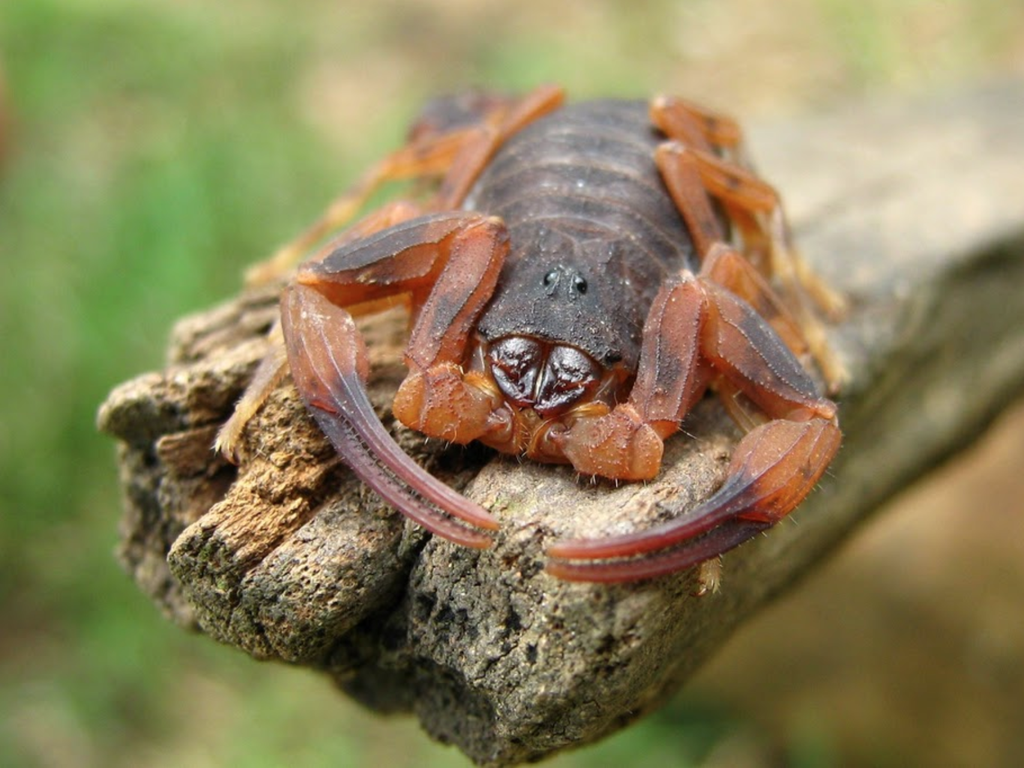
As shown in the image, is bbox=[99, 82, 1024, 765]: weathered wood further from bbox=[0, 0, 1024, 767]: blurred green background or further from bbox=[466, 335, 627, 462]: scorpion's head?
bbox=[0, 0, 1024, 767]: blurred green background

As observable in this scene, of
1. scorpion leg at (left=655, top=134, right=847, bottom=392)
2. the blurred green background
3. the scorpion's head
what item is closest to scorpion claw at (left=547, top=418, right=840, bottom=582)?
the scorpion's head

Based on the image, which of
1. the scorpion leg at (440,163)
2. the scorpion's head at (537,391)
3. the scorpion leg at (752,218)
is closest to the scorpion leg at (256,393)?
the scorpion's head at (537,391)

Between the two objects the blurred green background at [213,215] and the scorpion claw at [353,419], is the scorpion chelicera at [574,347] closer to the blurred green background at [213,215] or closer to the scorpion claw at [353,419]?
the scorpion claw at [353,419]

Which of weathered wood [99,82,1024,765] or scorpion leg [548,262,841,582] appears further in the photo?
weathered wood [99,82,1024,765]

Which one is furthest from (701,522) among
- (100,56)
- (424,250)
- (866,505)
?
(100,56)

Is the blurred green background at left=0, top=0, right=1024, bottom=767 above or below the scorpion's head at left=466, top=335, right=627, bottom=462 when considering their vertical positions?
below

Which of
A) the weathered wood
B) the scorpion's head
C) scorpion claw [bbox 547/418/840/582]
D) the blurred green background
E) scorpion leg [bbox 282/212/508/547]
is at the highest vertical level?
scorpion leg [bbox 282/212/508/547]

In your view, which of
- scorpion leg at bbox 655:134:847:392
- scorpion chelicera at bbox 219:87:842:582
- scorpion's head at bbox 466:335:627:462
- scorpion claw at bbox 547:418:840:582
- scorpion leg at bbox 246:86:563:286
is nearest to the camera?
scorpion claw at bbox 547:418:840:582

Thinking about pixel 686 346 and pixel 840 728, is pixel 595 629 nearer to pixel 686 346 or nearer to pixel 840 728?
pixel 686 346
